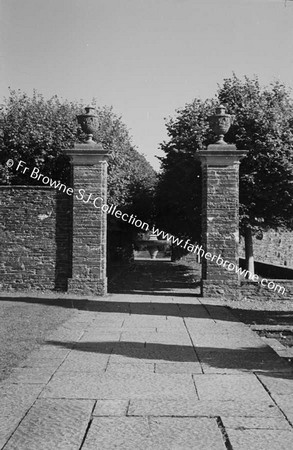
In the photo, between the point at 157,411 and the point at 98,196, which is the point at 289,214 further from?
the point at 157,411

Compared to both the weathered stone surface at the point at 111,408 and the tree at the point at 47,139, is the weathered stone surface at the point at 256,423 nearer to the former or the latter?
the weathered stone surface at the point at 111,408

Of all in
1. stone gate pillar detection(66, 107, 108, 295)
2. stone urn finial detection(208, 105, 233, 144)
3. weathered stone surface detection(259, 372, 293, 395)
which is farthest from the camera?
stone urn finial detection(208, 105, 233, 144)

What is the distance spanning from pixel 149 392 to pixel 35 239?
8104 mm

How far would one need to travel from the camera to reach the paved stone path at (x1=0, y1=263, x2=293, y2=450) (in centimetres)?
350

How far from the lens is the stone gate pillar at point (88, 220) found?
1176 centimetres

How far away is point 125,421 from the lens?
12.4 ft

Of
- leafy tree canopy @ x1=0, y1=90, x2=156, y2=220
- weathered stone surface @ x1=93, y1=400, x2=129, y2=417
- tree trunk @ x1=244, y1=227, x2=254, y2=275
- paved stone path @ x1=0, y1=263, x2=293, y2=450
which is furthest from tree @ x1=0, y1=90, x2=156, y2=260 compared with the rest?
weathered stone surface @ x1=93, y1=400, x2=129, y2=417

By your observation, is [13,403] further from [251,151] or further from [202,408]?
[251,151]

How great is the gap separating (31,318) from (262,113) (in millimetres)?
9236

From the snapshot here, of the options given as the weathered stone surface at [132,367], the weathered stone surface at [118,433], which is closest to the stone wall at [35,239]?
the weathered stone surface at [132,367]

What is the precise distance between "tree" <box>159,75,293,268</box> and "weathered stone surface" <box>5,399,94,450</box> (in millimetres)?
10375

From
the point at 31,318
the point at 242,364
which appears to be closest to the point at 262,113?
the point at 31,318

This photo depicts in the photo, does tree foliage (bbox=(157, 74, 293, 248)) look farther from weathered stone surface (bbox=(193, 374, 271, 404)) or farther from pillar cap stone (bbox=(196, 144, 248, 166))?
weathered stone surface (bbox=(193, 374, 271, 404))

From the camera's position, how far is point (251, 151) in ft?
46.9
